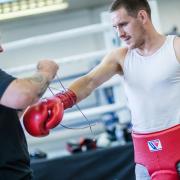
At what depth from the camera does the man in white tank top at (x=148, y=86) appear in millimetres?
1780

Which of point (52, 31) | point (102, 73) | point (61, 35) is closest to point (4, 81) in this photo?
point (102, 73)

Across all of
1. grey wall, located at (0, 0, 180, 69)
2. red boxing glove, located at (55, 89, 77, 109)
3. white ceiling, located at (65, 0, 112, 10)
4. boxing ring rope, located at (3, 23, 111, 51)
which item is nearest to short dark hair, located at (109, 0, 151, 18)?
red boxing glove, located at (55, 89, 77, 109)

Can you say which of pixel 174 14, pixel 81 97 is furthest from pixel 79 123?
pixel 81 97

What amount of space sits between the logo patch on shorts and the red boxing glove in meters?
0.42

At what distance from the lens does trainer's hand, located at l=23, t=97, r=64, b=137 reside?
146cm

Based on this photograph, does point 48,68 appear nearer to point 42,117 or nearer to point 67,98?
point 42,117

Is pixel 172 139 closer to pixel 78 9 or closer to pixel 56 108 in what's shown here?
pixel 56 108

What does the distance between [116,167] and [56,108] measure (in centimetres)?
125

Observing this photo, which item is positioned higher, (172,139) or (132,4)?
(132,4)

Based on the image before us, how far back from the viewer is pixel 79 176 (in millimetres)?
2621

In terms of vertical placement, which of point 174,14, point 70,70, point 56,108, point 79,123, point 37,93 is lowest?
point 79,123

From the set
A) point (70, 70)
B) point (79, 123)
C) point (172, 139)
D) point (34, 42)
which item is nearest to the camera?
point (172, 139)

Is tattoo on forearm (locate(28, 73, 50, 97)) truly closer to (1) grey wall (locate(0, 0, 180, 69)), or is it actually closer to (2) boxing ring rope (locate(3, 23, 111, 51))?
(2) boxing ring rope (locate(3, 23, 111, 51))

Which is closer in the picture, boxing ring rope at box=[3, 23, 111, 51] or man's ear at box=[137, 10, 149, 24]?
man's ear at box=[137, 10, 149, 24]
